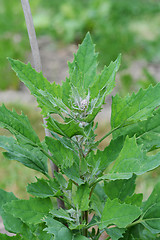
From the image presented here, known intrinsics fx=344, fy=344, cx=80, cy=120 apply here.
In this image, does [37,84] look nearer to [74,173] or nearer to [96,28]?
[74,173]

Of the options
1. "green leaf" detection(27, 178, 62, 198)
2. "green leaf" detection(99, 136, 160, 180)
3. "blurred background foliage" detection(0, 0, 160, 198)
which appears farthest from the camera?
"blurred background foliage" detection(0, 0, 160, 198)

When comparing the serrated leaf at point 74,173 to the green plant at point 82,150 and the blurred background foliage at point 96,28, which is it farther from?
the blurred background foliage at point 96,28

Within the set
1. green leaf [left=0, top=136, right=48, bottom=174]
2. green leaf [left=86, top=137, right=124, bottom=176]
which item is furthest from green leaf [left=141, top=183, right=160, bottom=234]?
green leaf [left=0, top=136, right=48, bottom=174]

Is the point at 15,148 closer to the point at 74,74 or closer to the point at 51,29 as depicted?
the point at 74,74

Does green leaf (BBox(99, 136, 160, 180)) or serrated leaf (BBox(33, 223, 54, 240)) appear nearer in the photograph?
green leaf (BBox(99, 136, 160, 180))

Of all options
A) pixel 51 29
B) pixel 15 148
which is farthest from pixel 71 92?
pixel 51 29

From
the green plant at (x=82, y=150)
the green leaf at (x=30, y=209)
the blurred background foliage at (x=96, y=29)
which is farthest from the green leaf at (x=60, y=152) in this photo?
the blurred background foliage at (x=96, y=29)

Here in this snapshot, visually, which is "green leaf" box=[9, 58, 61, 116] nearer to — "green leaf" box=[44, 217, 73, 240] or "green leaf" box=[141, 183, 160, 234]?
"green leaf" box=[44, 217, 73, 240]
